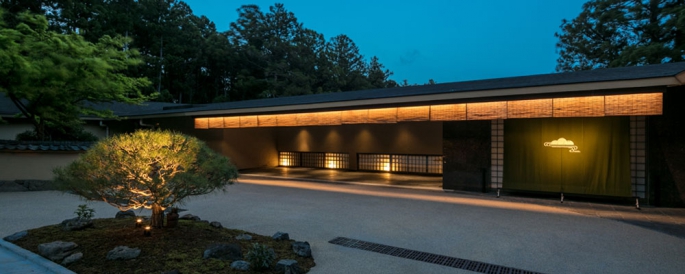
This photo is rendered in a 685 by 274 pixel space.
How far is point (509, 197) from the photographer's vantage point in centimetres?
1062

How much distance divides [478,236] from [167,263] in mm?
5012

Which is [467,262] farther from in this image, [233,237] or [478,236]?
[233,237]

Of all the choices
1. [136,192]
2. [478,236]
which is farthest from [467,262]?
[136,192]

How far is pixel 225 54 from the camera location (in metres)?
40.9

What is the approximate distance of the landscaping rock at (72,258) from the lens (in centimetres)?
Result: 470

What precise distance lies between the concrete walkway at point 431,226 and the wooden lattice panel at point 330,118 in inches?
115

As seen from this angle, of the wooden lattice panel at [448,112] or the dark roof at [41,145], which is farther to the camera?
the dark roof at [41,145]

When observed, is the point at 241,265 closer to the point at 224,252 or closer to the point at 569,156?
the point at 224,252

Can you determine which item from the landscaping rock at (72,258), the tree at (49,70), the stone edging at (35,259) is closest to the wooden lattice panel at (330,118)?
the tree at (49,70)

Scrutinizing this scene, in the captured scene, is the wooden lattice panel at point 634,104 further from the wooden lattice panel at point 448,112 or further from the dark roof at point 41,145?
the dark roof at point 41,145

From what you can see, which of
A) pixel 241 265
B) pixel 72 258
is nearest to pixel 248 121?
pixel 72 258

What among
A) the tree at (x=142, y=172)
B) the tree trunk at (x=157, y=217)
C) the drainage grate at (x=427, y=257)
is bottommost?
the drainage grate at (x=427, y=257)

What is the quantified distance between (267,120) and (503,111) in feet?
30.6

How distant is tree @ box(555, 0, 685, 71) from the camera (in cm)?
2081
